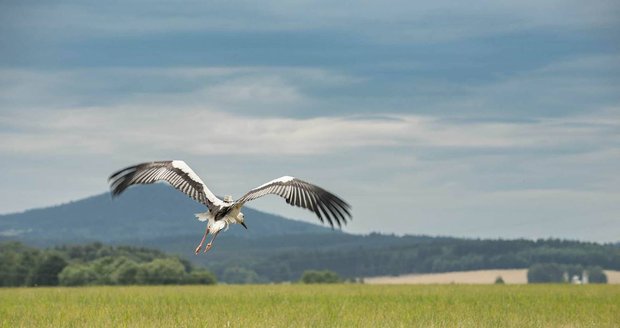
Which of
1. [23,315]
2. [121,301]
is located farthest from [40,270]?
[23,315]

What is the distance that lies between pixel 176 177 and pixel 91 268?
5862 centimetres

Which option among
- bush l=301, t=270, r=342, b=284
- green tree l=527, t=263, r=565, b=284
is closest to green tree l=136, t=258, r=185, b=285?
→ bush l=301, t=270, r=342, b=284

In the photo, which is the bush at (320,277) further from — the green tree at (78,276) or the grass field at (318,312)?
the grass field at (318,312)

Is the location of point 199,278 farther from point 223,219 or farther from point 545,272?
point 545,272

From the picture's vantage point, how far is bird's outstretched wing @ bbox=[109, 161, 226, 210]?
69.7 ft

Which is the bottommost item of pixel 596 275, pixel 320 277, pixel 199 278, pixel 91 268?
pixel 199 278

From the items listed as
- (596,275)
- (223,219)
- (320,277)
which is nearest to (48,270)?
(320,277)

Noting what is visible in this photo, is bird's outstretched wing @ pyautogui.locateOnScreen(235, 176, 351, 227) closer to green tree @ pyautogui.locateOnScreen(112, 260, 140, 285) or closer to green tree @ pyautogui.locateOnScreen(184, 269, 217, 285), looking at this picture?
green tree @ pyautogui.locateOnScreen(112, 260, 140, 285)

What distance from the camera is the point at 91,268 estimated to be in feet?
256

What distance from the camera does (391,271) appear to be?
17675cm

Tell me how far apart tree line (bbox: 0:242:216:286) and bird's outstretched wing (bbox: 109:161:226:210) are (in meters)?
48.0

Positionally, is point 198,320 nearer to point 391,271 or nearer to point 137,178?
point 137,178

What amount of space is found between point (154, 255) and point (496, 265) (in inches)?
2358

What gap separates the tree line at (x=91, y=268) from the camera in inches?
2896
